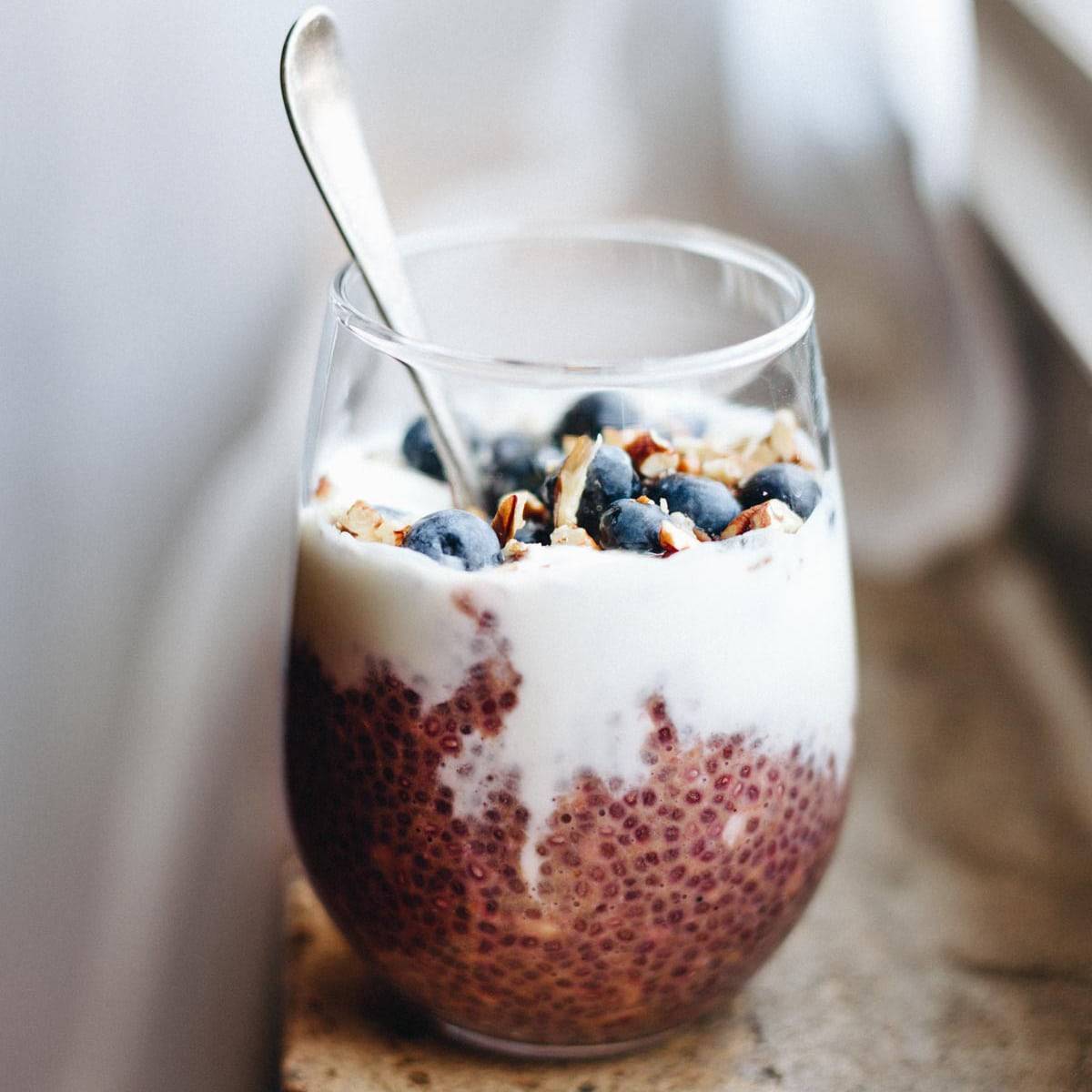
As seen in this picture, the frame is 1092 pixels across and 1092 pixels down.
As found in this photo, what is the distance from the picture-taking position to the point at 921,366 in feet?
3.95

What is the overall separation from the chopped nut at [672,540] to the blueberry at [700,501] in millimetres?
17

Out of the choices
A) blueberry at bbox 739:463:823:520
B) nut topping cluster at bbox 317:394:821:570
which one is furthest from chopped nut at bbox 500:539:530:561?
blueberry at bbox 739:463:823:520

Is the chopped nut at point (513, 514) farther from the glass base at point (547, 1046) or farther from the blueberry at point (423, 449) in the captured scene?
the glass base at point (547, 1046)

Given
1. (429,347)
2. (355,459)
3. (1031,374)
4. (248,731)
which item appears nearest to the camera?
(429,347)

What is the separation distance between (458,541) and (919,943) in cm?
37

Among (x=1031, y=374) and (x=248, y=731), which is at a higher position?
(x=1031, y=374)

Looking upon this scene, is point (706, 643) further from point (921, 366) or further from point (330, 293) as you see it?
point (921, 366)

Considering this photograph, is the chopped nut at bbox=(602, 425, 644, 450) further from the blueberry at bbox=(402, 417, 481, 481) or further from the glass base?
the glass base

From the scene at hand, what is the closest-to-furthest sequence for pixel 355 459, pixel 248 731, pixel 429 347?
pixel 429 347 < pixel 355 459 < pixel 248 731

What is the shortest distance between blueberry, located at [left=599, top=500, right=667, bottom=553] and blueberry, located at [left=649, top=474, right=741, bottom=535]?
1cm

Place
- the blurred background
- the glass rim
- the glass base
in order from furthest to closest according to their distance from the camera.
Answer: the blurred background < the glass base < the glass rim

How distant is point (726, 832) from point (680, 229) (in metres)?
0.30

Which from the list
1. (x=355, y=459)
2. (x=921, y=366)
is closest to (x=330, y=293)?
(x=355, y=459)

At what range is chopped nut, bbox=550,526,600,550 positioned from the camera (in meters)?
0.49
